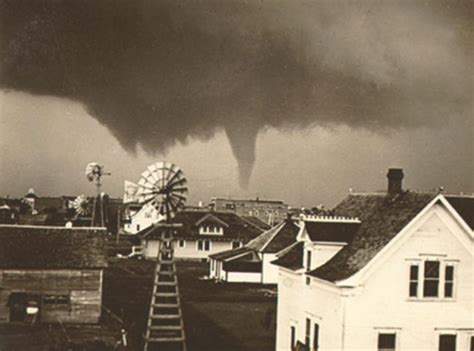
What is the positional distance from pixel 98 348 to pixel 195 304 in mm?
15611

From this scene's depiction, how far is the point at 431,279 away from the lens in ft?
74.3

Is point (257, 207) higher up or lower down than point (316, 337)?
higher up

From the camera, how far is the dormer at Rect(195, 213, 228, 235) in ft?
232

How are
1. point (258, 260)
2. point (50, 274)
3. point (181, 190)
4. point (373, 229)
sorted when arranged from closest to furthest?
point (373, 229) < point (181, 190) < point (50, 274) < point (258, 260)

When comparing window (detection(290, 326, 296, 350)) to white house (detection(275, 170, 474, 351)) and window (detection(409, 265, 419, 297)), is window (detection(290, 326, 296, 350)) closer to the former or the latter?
white house (detection(275, 170, 474, 351))

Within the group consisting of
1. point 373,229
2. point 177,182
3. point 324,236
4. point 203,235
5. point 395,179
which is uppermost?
point 395,179

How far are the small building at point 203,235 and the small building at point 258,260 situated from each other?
1386cm

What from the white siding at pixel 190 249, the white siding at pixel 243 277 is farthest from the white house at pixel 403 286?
the white siding at pixel 190 249

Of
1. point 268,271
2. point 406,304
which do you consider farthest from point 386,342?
point 268,271

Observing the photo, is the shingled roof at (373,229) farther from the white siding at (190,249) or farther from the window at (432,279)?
the white siding at (190,249)

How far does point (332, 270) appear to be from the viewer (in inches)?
913

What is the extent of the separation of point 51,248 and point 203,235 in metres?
37.4

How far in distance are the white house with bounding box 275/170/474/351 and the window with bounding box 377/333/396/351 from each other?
0.02 metres

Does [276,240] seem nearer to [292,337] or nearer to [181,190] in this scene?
[292,337]
